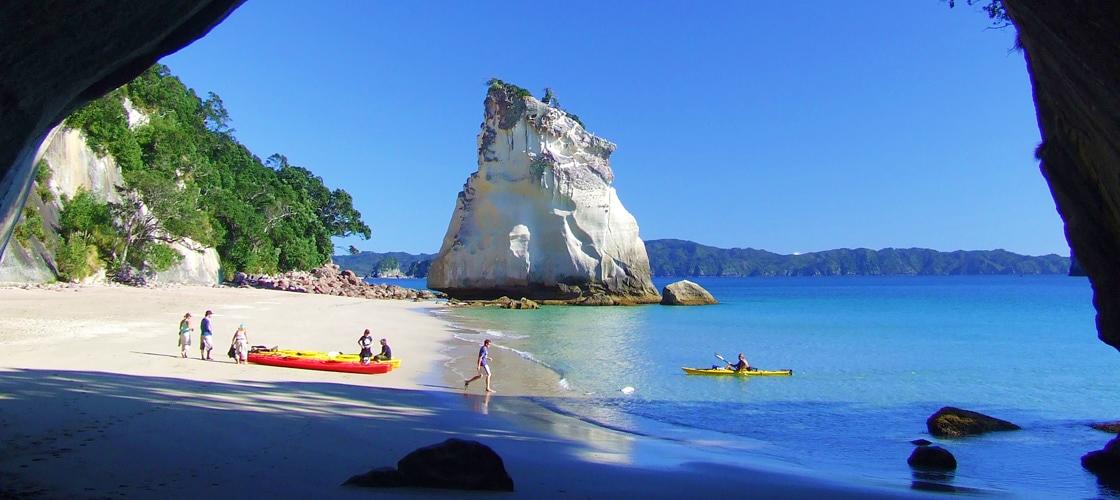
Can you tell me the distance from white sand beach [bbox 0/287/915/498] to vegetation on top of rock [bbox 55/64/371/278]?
62.3 feet

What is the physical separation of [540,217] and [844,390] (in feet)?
111

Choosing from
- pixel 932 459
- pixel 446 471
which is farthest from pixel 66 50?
pixel 932 459

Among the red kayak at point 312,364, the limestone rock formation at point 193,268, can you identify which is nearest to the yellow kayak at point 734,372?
the red kayak at point 312,364

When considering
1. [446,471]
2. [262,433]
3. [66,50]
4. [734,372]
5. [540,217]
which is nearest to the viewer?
[66,50]

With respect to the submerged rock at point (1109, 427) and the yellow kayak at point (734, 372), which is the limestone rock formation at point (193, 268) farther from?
the submerged rock at point (1109, 427)

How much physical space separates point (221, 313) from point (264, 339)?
24.6ft

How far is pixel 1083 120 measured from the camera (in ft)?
20.4

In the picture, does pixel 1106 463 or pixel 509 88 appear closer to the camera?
pixel 1106 463

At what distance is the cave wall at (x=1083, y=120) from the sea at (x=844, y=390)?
2.62 meters

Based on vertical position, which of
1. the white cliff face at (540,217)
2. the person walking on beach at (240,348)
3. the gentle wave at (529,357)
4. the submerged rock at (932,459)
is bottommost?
the submerged rock at (932,459)

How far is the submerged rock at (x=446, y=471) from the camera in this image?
211 inches

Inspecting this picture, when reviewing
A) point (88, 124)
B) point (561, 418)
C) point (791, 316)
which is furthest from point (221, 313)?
point (791, 316)

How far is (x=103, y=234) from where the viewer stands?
32938mm

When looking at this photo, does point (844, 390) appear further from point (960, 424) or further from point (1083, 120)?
point (1083, 120)
